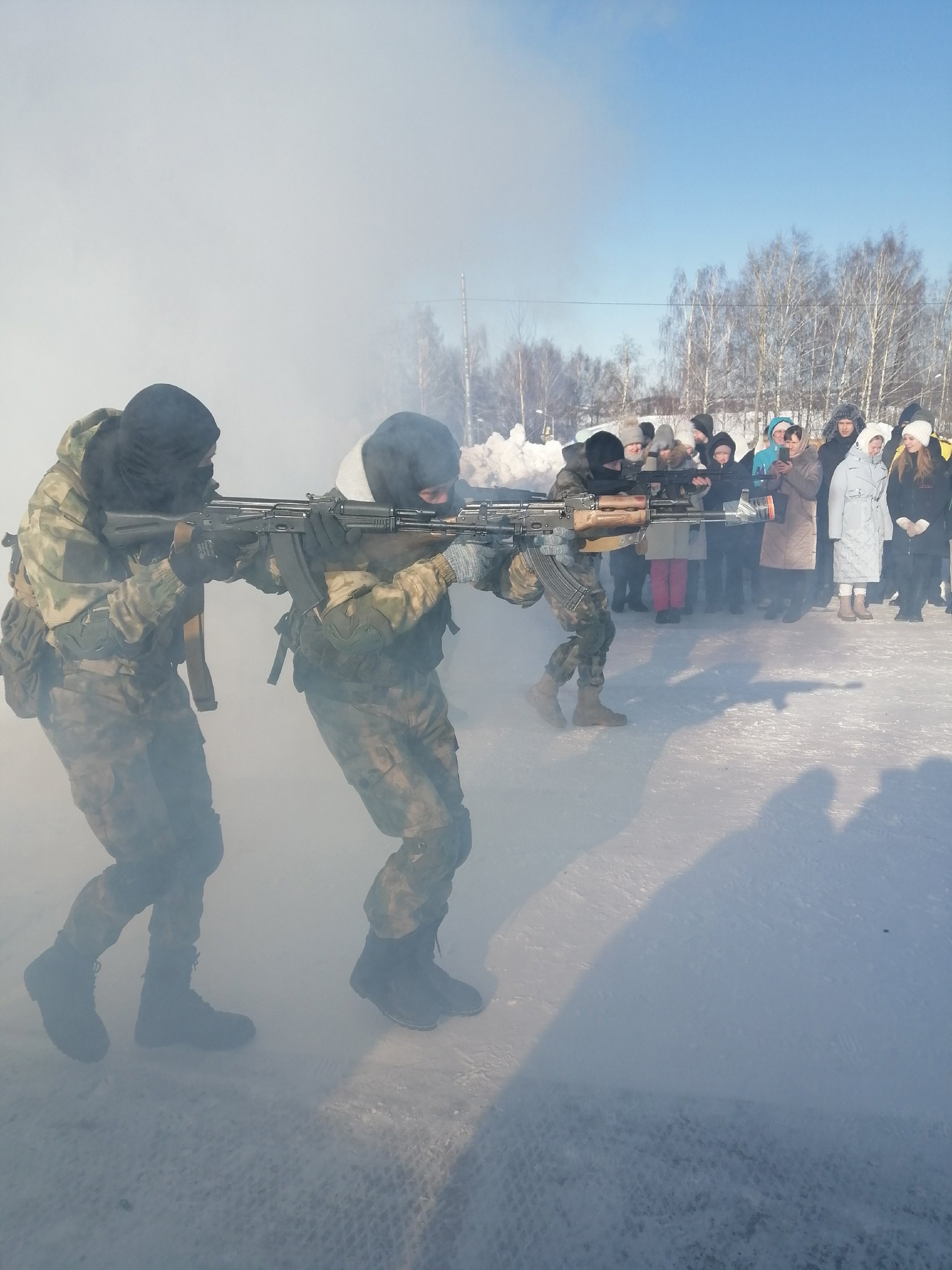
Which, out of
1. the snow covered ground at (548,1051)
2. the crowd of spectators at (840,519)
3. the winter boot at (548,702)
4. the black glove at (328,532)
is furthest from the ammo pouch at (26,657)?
the crowd of spectators at (840,519)

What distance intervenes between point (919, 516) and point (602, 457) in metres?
3.92

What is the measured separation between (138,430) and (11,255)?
5.03 metres

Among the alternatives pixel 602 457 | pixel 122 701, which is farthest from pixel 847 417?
pixel 122 701

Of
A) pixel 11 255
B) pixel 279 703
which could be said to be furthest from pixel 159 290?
pixel 279 703

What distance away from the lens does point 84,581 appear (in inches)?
80.0

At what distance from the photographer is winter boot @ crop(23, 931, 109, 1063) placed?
6.97 feet

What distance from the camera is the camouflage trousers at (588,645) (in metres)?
4.23

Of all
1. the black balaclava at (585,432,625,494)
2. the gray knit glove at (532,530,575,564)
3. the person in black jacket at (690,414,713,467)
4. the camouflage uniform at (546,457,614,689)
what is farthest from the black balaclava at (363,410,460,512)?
the person in black jacket at (690,414,713,467)

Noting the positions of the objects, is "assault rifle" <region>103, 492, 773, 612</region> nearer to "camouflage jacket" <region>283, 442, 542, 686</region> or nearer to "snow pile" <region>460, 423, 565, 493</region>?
"camouflage jacket" <region>283, 442, 542, 686</region>

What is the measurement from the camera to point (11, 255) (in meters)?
5.83

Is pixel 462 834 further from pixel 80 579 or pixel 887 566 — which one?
pixel 887 566

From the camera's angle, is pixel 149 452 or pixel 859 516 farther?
pixel 859 516

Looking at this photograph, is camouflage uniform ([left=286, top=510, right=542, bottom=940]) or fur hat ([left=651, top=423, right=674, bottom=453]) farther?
fur hat ([left=651, top=423, right=674, bottom=453])

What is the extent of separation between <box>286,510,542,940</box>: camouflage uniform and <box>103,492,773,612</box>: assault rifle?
0.07 m
